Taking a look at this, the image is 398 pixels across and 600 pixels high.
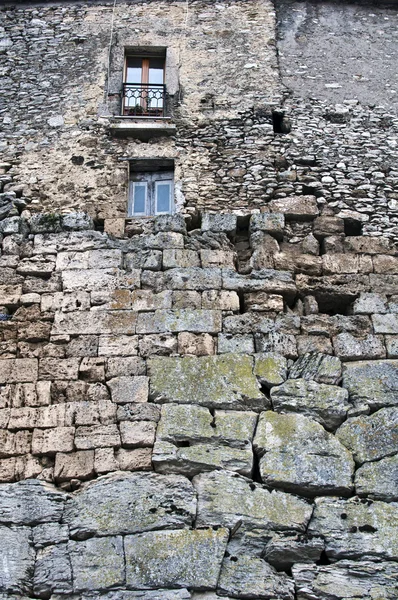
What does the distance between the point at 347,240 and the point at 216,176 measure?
1472 mm

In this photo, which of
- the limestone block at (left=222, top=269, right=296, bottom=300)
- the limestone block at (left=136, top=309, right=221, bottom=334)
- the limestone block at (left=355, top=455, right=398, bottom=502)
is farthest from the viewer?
the limestone block at (left=222, top=269, right=296, bottom=300)

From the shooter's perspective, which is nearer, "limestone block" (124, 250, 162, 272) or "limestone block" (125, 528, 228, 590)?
"limestone block" (125, 528, 228, 590)

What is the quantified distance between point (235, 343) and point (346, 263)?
1.48m

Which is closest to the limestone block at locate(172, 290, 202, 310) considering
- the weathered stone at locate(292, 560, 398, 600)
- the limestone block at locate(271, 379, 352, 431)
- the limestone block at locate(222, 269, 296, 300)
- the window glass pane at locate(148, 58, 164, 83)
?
the limestone block at locate(222, 269, 296, 300)

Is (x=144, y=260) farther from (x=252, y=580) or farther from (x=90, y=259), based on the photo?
(x=252, y=580)

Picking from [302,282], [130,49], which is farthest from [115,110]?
[302,282]

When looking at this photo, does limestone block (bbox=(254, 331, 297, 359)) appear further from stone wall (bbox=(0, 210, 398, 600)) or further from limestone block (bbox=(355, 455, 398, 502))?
limestone block (bbox=(355, 455, 398, 502))

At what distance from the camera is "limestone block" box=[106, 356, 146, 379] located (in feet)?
23.6

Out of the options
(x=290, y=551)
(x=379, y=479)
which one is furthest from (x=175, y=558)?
(x=379, y=479)

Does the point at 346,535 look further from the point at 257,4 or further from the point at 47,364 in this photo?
the point at 257,4

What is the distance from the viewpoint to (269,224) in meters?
8.33

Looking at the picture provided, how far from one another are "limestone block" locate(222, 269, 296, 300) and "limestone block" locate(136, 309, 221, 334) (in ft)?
1.21

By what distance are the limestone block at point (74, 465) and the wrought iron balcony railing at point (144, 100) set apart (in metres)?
4.12

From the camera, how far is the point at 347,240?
8375 mm
